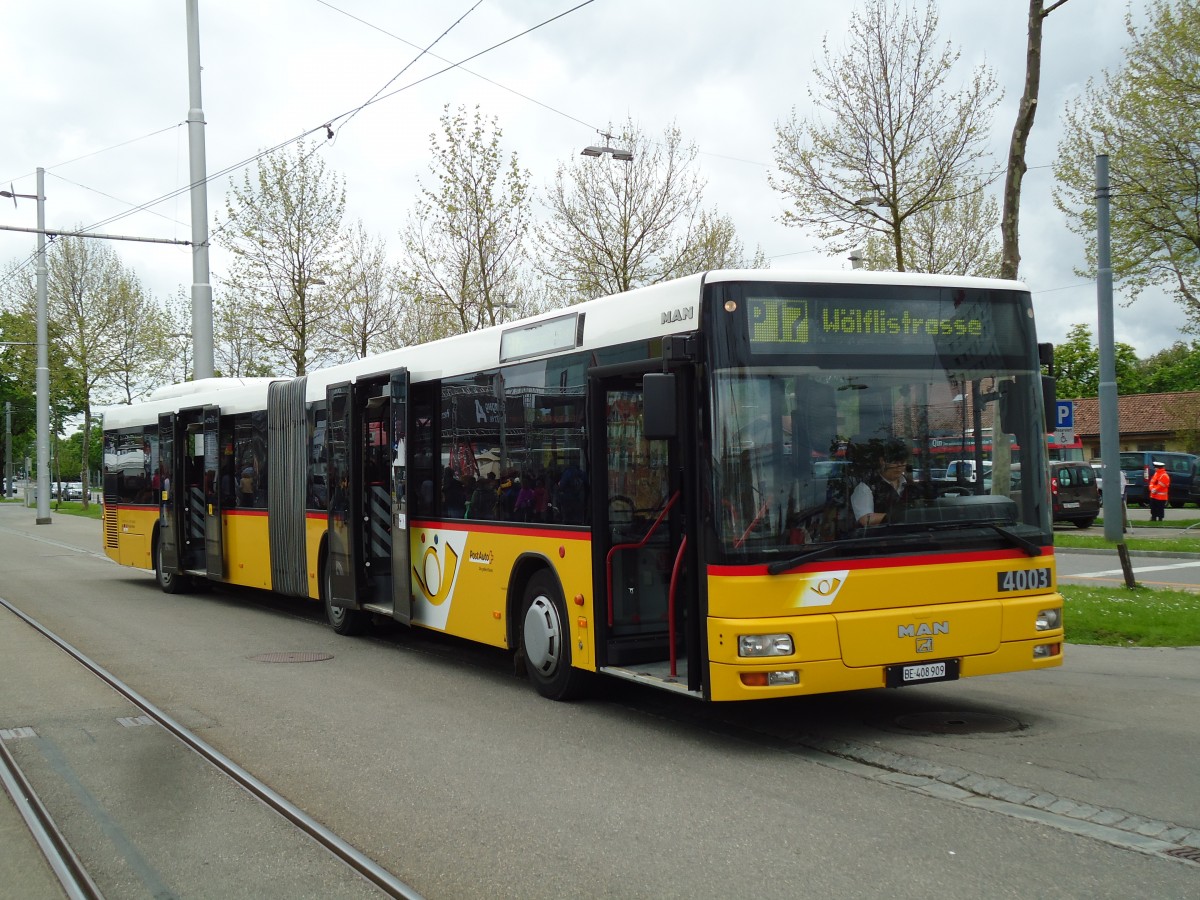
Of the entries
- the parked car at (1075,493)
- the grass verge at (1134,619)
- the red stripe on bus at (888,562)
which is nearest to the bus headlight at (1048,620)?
the red stripe on bus at (888,562)

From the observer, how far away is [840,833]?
5395mm

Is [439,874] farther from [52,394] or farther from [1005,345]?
[52,394]

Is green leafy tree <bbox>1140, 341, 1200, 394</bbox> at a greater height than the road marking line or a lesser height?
greater

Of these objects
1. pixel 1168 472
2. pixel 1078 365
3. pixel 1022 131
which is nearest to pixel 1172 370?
pixel 1078 365

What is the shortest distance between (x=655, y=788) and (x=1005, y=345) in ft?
12.1

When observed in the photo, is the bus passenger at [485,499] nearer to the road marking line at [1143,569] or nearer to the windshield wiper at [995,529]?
the windshield wiper at [995,529]

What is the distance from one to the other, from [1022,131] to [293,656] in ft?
35.4

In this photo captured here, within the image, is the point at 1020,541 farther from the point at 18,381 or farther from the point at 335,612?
the point at 18,381

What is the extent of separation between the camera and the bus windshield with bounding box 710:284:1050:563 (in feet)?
22.8

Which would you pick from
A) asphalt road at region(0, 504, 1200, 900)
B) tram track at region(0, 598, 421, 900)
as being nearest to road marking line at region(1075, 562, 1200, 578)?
asphalt road at region(0, 504, 1200, 900)

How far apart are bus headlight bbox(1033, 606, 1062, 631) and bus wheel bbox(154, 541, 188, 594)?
1374cm

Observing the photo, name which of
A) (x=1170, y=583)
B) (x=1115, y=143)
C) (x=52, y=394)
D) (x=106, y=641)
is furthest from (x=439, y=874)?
(x=52, y=394)

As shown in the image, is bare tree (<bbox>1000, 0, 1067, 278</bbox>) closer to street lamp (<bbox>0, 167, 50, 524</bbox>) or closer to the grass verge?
the grass verge

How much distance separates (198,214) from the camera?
2156 cm
